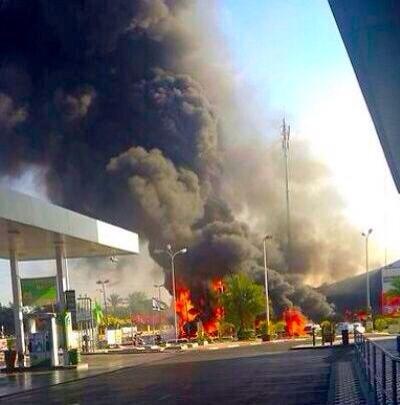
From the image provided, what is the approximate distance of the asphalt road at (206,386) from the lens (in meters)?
16.2

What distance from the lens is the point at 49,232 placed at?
28781mm

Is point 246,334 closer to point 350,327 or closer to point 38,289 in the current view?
point 350,327

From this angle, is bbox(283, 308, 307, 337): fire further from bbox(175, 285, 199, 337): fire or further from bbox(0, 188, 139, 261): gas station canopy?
bbox(0, 188, 139, 261): gas station canopy

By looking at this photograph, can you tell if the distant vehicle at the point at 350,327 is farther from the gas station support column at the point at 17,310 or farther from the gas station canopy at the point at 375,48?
the gas station canopy at the point at 375,48

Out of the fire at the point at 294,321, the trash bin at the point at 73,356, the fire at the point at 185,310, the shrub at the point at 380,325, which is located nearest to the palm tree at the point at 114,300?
the fire at the point at 185,310

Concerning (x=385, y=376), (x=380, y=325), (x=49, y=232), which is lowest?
(x=380, y=325)

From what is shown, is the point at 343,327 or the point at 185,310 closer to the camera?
the point at 343,327

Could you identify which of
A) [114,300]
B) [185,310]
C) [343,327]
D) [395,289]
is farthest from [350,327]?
[114,300]

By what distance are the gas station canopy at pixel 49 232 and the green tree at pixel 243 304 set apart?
19333 millimetres

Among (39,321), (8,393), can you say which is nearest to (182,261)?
(39,321)

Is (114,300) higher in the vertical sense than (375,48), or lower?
lower

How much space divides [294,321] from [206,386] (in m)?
46.5

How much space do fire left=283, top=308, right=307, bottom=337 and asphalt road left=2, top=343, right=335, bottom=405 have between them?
33.4 metres

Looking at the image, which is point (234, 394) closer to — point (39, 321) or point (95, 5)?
point (39, 321)
